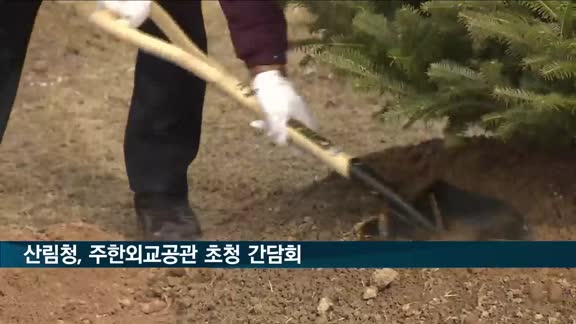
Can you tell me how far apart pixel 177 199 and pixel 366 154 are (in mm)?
345

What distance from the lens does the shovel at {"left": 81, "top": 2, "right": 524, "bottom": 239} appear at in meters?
1.48

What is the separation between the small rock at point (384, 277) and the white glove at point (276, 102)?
26 centimetres

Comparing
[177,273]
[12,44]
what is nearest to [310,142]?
[177,273]

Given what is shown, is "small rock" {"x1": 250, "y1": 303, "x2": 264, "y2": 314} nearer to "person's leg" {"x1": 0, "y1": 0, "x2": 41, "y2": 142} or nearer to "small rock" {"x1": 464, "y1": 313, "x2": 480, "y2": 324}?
"small rock" {"x1": 464, "y1": 313, "x2": 480, "y2": 324}

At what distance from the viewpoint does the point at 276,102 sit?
1507mm

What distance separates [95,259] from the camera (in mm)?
1368

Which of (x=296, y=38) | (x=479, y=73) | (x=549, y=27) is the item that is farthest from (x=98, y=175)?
(x=549, y=27)

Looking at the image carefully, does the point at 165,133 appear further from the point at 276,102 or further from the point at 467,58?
the point at 467,58

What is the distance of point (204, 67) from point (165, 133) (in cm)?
14

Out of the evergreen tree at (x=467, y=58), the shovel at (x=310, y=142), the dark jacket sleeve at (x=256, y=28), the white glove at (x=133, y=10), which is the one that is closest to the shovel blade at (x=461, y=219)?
the shovel at (x=310, y=142)

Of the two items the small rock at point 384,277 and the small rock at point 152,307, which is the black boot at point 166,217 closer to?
the small rock at point 152,307

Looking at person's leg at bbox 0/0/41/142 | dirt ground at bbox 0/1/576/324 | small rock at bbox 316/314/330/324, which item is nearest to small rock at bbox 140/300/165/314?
dirt ground at bbox 0/1/576/324

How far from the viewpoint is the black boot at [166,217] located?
145cm

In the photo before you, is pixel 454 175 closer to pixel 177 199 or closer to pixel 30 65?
pixel 177 199
